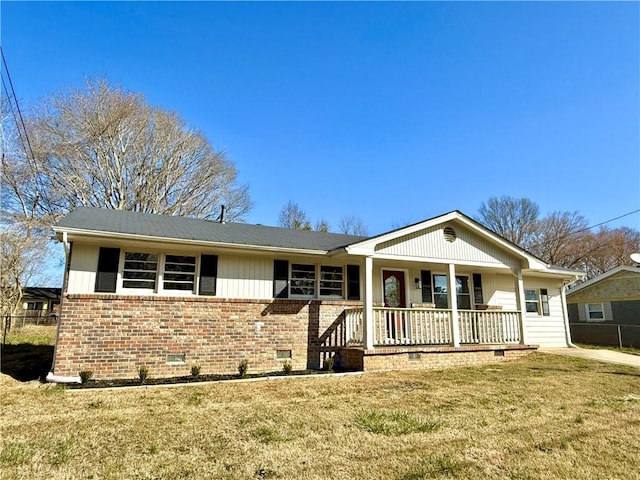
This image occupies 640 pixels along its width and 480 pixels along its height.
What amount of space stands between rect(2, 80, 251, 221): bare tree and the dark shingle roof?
44.4 ft

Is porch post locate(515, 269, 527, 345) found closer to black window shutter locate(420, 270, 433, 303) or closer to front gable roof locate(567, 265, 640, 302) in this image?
black window shutter locate(420, 270, 433, 303)

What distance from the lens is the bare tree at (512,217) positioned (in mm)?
34031

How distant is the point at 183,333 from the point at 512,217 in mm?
33612

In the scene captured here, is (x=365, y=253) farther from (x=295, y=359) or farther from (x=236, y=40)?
(x=236, y=40)

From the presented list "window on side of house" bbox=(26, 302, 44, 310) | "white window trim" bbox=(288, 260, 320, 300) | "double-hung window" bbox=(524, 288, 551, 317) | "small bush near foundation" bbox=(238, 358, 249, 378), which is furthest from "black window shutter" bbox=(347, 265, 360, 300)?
"window on side of house" bbox=(26, 302, 44, 310)

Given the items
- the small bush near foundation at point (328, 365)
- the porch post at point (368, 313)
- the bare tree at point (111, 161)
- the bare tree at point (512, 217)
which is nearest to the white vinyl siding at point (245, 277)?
Result: the small bush near foundation at point (328, 365)

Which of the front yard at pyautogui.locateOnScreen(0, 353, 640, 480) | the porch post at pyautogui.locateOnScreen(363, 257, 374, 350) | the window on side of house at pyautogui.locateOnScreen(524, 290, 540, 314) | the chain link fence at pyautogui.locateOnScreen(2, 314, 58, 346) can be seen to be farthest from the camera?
the chain link fence at pyautogui.locateOnScreen(2, 314, 58, 346)

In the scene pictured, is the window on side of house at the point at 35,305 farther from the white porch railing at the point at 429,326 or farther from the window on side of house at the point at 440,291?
the window on side of house at the point at 440,291

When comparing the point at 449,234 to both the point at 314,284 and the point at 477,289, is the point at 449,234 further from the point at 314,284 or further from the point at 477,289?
the point at 314,284

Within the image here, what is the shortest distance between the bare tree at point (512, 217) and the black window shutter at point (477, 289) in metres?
23.4

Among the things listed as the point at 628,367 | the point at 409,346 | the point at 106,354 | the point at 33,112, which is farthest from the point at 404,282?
the point at 33,112

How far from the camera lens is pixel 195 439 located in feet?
14.4

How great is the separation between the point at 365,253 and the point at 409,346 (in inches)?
106

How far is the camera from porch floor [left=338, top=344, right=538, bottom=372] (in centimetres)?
920
